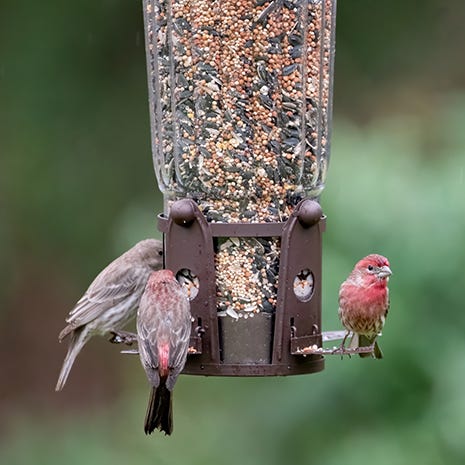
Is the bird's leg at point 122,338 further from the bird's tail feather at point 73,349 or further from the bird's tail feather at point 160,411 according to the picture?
the bird's tail feather at point 160,411

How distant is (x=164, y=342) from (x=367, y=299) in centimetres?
117

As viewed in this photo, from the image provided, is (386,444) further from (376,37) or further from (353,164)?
(376,37)

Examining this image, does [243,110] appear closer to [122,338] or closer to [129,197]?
[122,338]

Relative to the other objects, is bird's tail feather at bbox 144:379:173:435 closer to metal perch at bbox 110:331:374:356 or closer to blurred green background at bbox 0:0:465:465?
metal perch at bbox 110:331:374:356

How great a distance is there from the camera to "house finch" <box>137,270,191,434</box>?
7.22m

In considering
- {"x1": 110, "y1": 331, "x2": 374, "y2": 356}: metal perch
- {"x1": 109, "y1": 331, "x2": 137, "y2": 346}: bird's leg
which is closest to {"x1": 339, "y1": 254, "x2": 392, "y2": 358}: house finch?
{"x1": 110, "y1": 331, "x2": 374, "y2": 356}: metal perch

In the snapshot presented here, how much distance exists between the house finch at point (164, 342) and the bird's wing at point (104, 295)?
1.09 metres

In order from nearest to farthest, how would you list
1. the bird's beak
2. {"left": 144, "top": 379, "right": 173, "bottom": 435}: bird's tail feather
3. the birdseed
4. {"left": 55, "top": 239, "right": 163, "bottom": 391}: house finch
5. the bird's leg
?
{"left": 144, "top": 379, "right": 173, "bottom": 435}: bird's tail feather → the birdseed → the bird's beak → the bird's leg → {"left": 55, "top": 239, "right": 163, "bottom": 391}: house finch

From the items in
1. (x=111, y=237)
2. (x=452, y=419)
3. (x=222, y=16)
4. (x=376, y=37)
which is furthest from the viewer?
(x=376, y=37)

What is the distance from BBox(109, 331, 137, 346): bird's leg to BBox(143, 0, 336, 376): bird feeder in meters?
0.65

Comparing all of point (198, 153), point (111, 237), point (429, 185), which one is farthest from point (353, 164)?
point (111, 237)

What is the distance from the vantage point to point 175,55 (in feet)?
24.8

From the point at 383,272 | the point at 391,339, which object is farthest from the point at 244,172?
the point at 391,339

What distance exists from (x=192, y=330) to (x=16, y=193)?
5.86m
